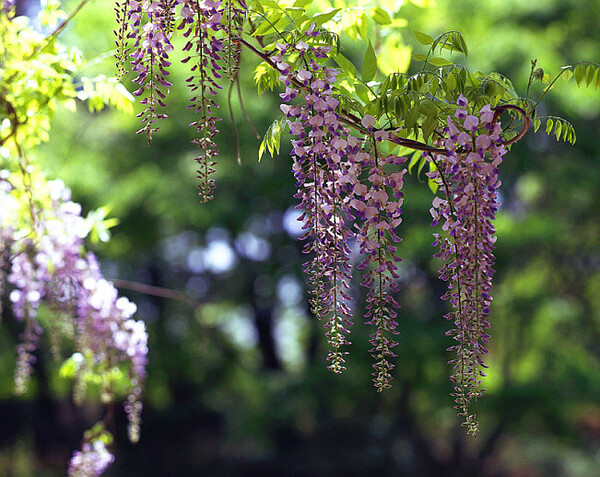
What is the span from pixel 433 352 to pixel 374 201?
6612 mm

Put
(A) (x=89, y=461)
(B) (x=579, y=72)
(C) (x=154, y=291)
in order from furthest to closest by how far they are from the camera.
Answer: (A) (x=89, y=461)
(C) (x=154, y=291)
(B) (x=579, y=72)

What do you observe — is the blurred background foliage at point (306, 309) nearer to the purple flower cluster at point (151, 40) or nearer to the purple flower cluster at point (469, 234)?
the purple flower cluster at point (151, 40)

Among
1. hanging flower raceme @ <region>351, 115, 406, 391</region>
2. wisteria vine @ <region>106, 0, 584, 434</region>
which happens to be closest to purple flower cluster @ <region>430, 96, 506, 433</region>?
wisteria vine @ <region>106, 0, 584, 434</region>

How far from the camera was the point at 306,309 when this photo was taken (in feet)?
30.9

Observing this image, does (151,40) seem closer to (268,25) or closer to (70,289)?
(268,25)

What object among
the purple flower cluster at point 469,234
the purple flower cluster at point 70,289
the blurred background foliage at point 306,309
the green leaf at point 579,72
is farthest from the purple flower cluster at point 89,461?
the blurred background foliage at point 306,309

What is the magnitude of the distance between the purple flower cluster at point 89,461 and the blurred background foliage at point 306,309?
402 cm

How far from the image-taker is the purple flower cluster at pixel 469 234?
1.45 m

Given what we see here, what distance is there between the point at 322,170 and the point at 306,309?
7957mm

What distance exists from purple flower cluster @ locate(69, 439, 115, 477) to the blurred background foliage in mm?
4018

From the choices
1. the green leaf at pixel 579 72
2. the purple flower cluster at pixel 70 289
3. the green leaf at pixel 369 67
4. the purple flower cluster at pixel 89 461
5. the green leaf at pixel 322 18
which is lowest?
the purple flower cluster at pixel 89 461

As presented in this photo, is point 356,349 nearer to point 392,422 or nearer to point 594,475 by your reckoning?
point 392,422

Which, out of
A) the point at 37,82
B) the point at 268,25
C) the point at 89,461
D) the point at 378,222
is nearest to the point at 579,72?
the point at 378,222

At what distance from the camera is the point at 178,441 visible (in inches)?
420
